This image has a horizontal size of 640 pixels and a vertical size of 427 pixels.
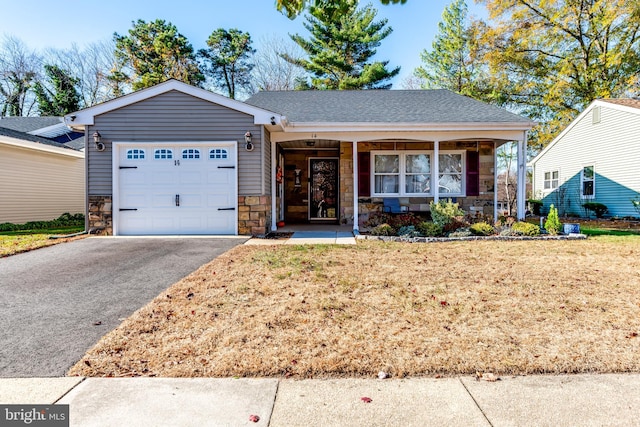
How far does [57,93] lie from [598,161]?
32.5 m

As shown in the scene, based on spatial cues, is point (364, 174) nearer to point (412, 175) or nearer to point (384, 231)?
point (412, 175)

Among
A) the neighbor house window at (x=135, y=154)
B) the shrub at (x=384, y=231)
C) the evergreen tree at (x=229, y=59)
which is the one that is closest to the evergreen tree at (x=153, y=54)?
the evergreen tree at (x=229, y=59)

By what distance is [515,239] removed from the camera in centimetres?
827

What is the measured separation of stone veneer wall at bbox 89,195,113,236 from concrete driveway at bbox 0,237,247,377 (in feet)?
3.74

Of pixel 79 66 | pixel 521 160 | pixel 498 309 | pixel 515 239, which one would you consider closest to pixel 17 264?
pixel 498 309

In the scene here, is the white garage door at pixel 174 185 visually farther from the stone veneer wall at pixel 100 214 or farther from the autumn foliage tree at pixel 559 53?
the autumn foliage tree at pixel 559 53

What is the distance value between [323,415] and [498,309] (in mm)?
2365

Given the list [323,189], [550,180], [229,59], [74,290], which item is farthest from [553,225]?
[229,59]

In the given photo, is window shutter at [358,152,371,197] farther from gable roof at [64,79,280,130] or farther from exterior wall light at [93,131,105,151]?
exterior wall light at [93,131,105,151]

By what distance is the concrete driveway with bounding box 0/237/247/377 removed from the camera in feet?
9.23

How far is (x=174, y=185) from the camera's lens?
29.5ft

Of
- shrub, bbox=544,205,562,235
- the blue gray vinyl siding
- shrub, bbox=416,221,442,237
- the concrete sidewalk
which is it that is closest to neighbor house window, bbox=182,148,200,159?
the blue gray vinyl siding

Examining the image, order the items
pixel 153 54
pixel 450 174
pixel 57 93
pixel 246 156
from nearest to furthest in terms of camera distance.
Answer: pixel 246 156, pixel 450 174, pixel 153 54, pixel 57 93

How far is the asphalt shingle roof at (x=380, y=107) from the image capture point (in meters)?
9.98
